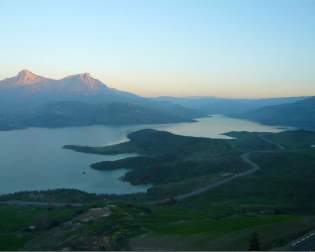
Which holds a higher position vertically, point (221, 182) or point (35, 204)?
point (221, 182)

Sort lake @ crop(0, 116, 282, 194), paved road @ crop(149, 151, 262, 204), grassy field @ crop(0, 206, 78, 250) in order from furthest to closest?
lake @ crop(0, 116, 282, 194) < paved road @ crop(149, 151, 262, 204) < grassy field @ crop(0, 206, 78, 250)

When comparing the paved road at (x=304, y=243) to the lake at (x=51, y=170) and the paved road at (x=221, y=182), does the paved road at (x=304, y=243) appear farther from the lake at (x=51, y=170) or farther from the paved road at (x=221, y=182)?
the lake at (x=51, y=170)

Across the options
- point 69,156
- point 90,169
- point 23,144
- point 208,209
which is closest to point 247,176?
point 208,209

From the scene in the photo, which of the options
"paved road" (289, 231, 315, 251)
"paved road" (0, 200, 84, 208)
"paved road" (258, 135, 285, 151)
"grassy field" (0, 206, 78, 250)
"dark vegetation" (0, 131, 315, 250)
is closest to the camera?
"paved road" (289, 231, 315, 251)

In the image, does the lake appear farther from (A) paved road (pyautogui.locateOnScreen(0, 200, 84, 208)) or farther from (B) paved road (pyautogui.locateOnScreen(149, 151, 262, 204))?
(B) paved road (pyautogui.locateOnScreen(149, 151, 262, 204))

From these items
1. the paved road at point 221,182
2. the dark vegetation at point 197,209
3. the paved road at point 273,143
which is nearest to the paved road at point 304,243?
the dark vegetation at point 197,209

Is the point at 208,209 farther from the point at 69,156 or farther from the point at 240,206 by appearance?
the point at 69,156

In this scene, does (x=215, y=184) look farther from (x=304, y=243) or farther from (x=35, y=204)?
(x=304, y=243)

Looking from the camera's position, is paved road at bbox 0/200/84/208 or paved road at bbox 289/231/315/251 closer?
paved road at bbox 289/231/315/251

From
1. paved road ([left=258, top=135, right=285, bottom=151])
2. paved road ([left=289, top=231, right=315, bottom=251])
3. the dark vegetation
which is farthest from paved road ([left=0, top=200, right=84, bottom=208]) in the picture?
paved road ([left=258, top=135, right=285, bottom=151])

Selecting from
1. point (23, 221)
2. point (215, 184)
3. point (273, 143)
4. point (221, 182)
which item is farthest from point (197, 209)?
point (273, 143)

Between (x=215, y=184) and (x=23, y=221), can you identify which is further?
(x=215, y=184)
